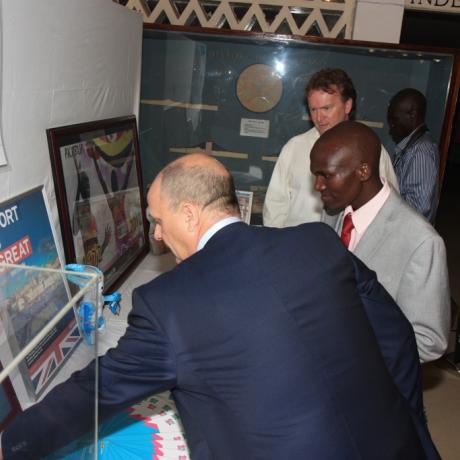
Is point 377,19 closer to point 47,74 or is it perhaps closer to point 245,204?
point 245,204

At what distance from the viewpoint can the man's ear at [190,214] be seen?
858mm

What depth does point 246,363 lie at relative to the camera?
720mm

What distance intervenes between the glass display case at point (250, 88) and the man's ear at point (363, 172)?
1.22 meters

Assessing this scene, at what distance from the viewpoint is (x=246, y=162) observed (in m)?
2.52

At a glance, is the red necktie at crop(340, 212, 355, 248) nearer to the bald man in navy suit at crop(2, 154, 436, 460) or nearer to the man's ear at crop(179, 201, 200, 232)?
the bald man in navy suit at crop(2, 154, 436, 460)

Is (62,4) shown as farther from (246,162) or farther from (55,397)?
(246,162)

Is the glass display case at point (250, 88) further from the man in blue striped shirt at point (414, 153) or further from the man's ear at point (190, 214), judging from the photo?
the man's ear at point (190, 214)

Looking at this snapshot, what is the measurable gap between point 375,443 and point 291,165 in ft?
4.37

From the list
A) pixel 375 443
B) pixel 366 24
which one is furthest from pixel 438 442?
pixel 366 24

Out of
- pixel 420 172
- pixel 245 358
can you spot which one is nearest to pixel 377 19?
pixel 420 172

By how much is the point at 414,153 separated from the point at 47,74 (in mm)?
1619

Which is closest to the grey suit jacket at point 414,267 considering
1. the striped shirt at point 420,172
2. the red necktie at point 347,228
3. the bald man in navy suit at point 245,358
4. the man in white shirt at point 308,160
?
the red necktie at point 347,228

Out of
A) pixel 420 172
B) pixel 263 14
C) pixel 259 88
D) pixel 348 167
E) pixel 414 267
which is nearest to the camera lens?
pixel 414 267

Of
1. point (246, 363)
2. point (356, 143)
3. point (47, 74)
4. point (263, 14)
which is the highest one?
point (263, 14)
